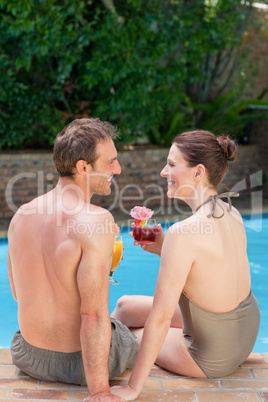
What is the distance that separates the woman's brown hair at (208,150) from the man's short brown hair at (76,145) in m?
0.44

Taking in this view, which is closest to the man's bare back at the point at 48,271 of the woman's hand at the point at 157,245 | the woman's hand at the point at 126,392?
the woman's hand at the point at 126,392

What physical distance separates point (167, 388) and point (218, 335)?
365 mm

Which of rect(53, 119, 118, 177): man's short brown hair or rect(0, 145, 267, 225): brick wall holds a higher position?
rect(53, 119, 118, 177): man's short brown hair

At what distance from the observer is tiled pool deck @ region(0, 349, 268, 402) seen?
257 centimetres

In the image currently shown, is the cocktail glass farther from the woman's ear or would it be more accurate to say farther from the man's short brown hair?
the man's short brown hair

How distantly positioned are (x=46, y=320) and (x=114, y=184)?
686 centimetres

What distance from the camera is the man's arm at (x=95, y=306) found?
233cm

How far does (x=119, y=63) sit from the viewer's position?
9.16m

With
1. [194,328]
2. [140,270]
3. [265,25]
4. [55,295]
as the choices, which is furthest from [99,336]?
[265,25]

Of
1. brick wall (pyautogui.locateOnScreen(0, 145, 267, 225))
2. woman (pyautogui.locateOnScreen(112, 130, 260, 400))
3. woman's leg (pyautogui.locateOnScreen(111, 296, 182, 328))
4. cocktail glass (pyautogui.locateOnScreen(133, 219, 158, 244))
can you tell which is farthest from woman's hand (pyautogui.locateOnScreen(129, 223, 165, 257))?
brick wall (pyautogui.locateOnScreen(0, 145, 267, 225))

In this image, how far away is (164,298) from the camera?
100 inches

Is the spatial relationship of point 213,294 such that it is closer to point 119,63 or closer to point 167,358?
point 167,358

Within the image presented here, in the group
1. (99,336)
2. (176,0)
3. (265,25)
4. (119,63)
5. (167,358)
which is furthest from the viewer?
(265,25)

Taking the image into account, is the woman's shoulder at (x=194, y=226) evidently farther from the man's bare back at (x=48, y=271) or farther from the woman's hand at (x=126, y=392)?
the woman's hand at (x=126, y=392)
